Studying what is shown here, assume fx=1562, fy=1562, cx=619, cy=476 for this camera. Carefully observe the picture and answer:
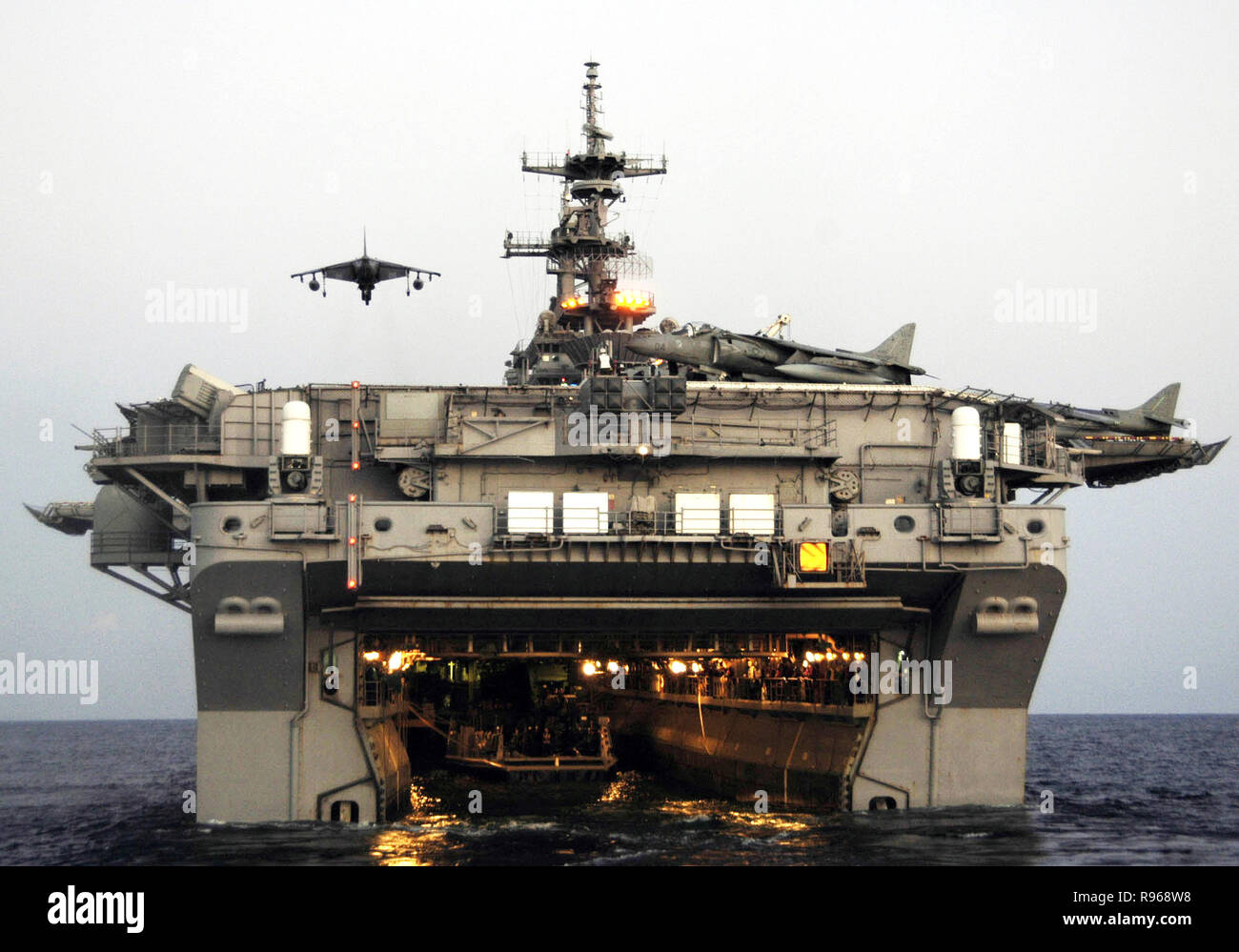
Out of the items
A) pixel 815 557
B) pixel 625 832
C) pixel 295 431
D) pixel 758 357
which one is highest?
pixel 758 357

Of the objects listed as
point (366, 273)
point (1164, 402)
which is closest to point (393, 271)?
point (366, 273)

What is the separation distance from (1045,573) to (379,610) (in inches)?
485

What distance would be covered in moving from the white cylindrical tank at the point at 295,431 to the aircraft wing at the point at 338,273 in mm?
8312

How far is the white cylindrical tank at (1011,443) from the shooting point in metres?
30.6

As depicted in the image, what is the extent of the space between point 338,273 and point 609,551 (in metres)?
12.2

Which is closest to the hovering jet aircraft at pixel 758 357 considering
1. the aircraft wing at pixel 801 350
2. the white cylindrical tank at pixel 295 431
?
the aircraft wing at pixel 801 350

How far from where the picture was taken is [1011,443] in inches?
1211

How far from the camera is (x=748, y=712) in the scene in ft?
120

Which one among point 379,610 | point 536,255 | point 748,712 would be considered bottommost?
point 748,712

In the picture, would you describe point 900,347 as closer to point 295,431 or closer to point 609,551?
point 609,551
